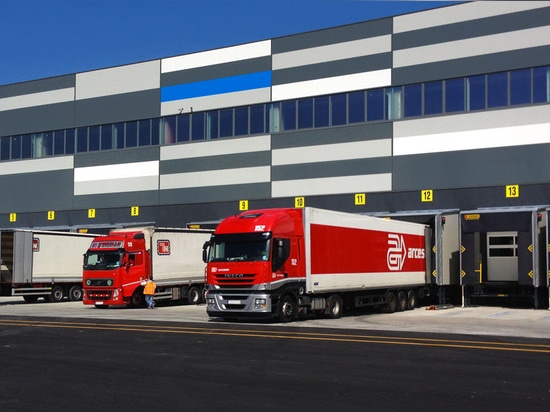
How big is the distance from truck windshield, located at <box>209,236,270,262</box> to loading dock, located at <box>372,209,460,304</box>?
11.7 metres

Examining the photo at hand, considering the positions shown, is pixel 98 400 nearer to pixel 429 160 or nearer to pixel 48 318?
pixel 48 318

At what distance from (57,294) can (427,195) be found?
765 inches

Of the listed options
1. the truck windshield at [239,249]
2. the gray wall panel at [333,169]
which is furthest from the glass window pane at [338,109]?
the truck windshield at [239,249]

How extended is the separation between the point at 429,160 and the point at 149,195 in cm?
1776

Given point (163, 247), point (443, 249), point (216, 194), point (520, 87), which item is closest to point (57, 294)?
point (163, 247)

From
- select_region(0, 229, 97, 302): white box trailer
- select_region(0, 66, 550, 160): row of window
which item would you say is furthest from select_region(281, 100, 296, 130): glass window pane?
select_region(0, 229, 97, 302): white box trailer

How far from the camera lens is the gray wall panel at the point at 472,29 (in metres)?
33.9

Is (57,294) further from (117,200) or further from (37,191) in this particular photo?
(37,191)

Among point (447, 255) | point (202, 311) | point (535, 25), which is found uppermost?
point (535, 25)

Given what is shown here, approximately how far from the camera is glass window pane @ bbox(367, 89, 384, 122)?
126 feet

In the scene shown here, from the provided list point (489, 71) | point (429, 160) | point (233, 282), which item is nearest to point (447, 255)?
point (429, 160)

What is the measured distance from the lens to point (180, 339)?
18.2 meters

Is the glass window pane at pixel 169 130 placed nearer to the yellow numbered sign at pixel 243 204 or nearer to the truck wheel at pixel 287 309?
the yellow numbered sign at pixel 243 204

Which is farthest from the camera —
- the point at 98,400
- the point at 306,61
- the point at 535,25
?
the point at 306,61
